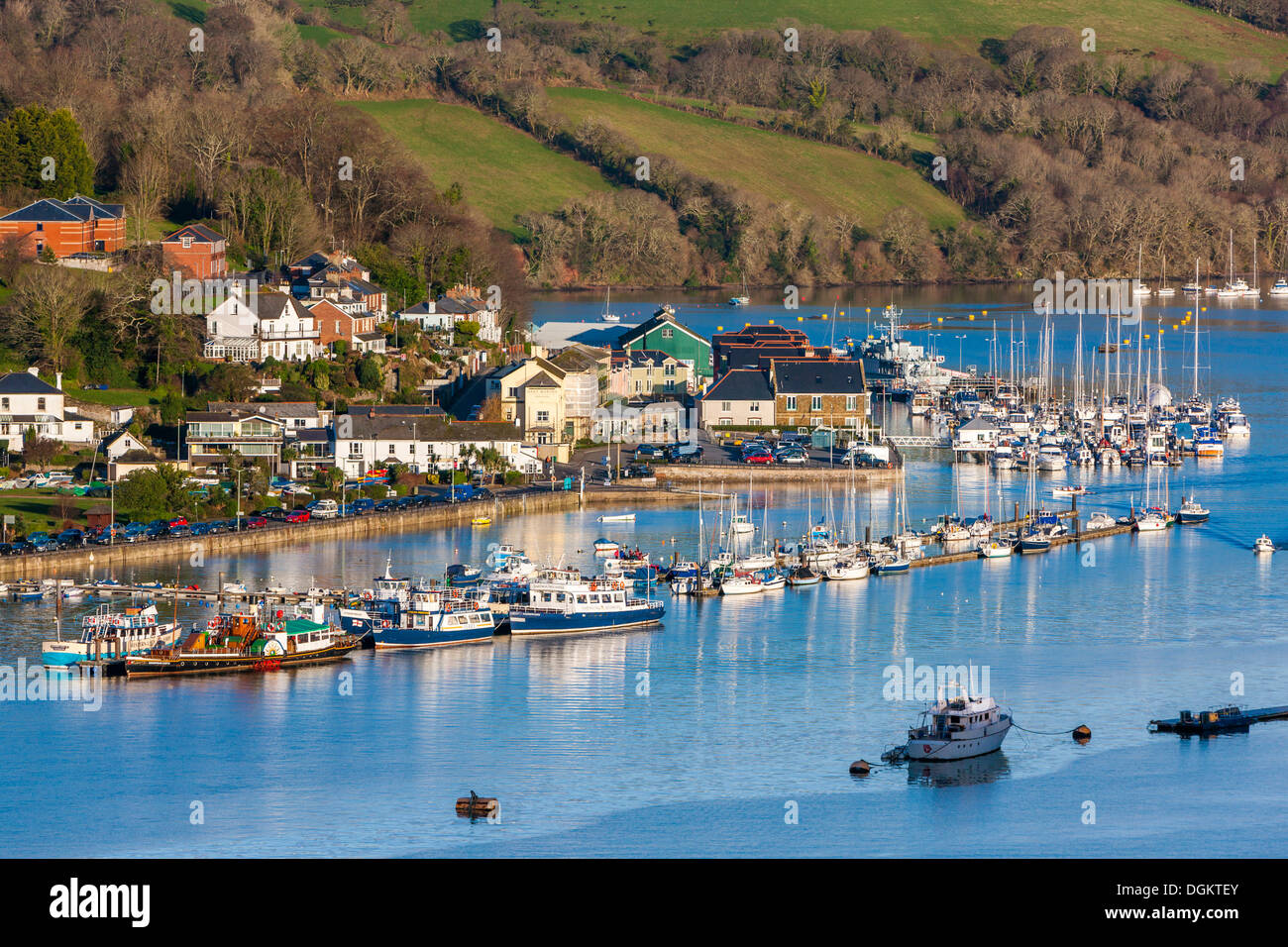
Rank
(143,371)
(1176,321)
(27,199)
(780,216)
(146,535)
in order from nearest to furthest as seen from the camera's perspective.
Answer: (146,535) → (143,371) → (27,199) → (1176,321) → (780,216)

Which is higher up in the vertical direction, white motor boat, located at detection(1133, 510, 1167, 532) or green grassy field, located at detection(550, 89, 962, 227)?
green grassy field, located at detection(550, 89, 962, 227)

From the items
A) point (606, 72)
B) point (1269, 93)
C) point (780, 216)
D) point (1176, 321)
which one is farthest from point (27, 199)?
point (1269, 93)

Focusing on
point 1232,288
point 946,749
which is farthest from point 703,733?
point 1232,288

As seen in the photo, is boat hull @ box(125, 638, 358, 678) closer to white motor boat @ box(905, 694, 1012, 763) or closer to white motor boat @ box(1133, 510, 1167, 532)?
white motor boat @ box(905, 694, 1012, 763)

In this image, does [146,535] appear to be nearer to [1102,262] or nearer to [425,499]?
[425,499]

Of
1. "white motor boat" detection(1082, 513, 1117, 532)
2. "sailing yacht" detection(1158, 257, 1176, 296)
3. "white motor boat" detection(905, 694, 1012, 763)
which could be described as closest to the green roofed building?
"white motor boat" detection(1082, 513, 1117, 532)

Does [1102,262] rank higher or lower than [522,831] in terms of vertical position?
higher
